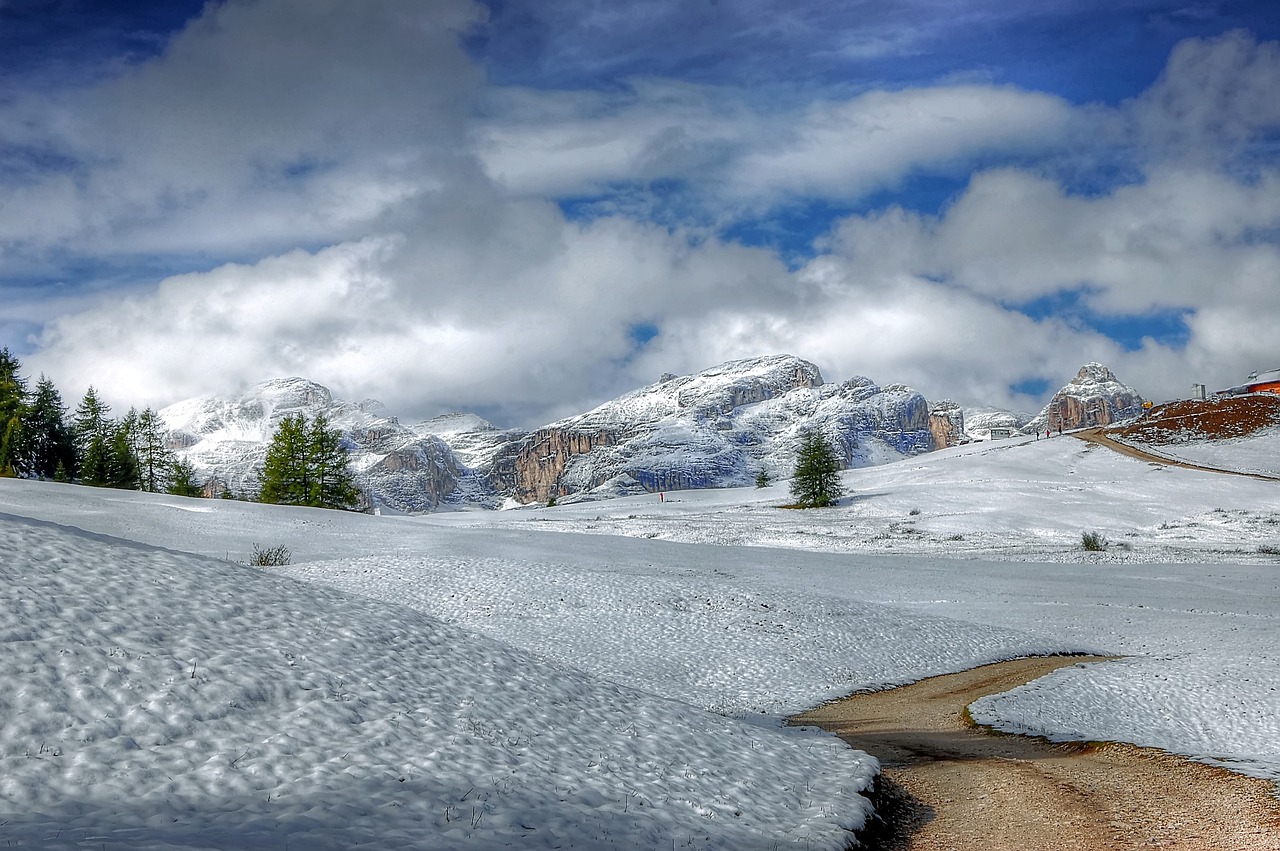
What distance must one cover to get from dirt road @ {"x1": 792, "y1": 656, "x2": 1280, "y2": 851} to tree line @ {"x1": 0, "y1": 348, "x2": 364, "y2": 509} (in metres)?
57.4

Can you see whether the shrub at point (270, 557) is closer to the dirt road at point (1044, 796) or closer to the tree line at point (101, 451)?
the dirt road at point (1044, 796)

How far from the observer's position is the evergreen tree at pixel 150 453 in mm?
76312

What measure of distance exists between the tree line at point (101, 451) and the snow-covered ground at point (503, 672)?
86.6 ft

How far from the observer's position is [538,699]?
1199cm

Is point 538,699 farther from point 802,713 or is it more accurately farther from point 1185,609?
point 1185,609

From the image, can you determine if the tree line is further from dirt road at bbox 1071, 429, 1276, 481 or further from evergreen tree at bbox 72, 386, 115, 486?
dirt road at bbox 1071, 429, 1276, 481

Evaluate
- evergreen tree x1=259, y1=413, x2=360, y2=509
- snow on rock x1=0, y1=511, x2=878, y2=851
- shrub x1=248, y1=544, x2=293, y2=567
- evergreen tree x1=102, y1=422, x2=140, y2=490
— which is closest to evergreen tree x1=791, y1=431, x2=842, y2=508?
evergreen tree x1=259, y1=413, x2=360, y2=509

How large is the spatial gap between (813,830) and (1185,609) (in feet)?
92.0

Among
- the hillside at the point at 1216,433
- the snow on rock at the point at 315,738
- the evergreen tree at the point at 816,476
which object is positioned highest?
the hillside at the point at 1216,433

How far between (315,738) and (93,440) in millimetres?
71843

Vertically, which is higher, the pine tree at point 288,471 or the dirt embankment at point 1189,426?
A: the dirt embankment at point 1189,426

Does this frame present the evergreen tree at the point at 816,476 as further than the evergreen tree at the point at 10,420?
Yes

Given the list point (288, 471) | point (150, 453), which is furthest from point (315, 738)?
point (150, 453)

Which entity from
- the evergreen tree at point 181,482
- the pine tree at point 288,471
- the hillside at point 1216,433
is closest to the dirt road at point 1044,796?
the pine tree at point 288,471
